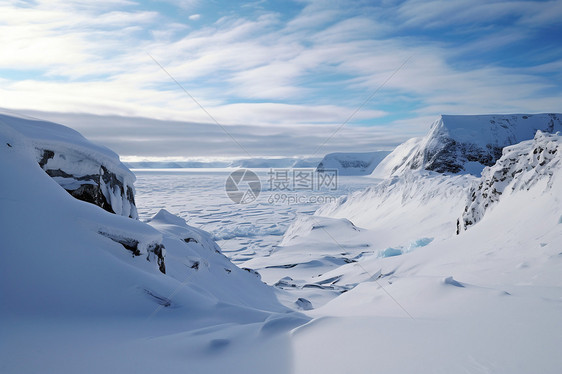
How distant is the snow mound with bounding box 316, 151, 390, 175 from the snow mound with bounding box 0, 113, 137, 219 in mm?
138481

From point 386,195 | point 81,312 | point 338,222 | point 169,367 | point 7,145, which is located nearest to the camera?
point 169,367

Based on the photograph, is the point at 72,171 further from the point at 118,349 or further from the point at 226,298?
the point at 118,349

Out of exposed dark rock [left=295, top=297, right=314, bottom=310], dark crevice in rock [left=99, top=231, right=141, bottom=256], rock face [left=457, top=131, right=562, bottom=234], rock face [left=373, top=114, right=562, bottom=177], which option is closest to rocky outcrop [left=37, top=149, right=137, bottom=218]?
dark crevice in rock [left=99, top=231, right=141, bottom=256]

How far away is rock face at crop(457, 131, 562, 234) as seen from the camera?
883cm

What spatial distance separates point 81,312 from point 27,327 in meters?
0.43

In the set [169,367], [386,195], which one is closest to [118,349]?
[169,367]

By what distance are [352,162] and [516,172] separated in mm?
147832

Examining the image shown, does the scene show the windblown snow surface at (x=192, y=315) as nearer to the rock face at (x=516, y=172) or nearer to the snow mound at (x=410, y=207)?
the rock face at (x=516, y=172)

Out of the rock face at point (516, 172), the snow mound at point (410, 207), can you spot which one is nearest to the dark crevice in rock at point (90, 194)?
the rock face at point (516, 172)

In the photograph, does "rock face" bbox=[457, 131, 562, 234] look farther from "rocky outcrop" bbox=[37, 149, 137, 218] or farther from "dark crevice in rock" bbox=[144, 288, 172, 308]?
"rocky outcrop" bbox=[37, 149, 137, 218]

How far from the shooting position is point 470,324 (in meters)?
2.74

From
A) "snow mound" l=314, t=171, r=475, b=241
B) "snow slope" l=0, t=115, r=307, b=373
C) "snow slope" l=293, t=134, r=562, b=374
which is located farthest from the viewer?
"snow mound" l=314, t=171, r=475, b=241

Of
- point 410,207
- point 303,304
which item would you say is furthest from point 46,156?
point 410,207

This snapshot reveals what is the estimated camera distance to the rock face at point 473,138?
50.8 meters
